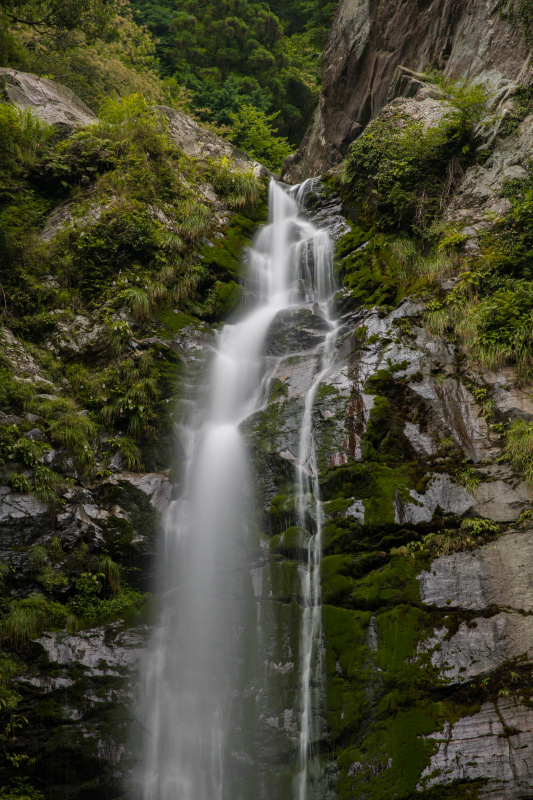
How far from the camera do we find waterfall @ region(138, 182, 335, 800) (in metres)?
6.17

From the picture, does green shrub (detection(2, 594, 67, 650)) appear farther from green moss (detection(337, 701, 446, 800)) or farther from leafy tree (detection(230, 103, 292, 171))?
leafy tree (detection(230, 103, 292, 171))

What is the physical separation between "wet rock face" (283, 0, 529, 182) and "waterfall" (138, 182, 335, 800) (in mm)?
8872

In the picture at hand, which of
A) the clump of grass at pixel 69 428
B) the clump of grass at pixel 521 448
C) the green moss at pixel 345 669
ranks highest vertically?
the clump of grass at pixel 69 428

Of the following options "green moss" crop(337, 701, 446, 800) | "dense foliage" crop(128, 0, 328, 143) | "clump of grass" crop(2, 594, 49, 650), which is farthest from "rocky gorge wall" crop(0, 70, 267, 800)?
"dense foliage" crop(128, 0, 328, 143)

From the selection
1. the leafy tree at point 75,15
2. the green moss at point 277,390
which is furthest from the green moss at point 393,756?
the leafy tree at point 75,15

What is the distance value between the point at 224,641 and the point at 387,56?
17305mm

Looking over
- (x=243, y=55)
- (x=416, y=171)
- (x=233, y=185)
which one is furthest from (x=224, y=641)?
(x=243, y=55)

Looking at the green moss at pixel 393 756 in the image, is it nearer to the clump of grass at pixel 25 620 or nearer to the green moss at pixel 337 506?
the green moss at pixel 337 506

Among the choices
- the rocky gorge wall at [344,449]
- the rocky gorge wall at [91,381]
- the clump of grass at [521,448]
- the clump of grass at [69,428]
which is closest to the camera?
the rocky gorge wall at [344,449]

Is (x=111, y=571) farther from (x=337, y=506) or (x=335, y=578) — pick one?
(x=337, y=506)

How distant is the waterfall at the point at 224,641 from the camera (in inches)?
243

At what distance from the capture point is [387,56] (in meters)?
16.0

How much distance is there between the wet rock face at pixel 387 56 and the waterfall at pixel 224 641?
29.1ft

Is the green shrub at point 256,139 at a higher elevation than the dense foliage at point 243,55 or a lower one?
lower
